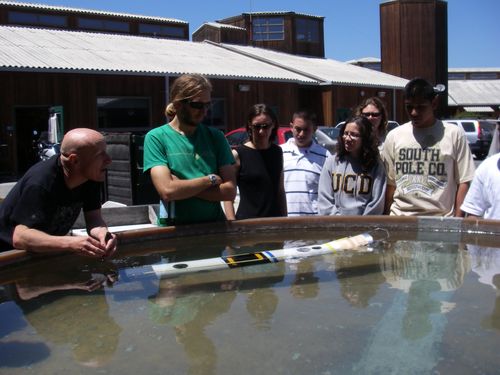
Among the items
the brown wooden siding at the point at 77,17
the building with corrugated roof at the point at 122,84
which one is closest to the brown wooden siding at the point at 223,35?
the brown wooden siding at the point at 77,17

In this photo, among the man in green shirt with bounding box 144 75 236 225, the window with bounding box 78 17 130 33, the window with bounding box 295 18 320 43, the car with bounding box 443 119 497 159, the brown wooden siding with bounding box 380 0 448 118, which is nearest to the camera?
the man in green shirt with bounding box 144 75 236 225

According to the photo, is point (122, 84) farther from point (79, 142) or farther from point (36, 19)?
point (79, 142)

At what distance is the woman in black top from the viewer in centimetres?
363

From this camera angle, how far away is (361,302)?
2.24 meters

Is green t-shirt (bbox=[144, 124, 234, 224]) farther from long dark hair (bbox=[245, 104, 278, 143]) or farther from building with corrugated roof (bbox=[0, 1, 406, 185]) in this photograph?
building with corrugated roof (bbox=[0, 1, 406, 185])

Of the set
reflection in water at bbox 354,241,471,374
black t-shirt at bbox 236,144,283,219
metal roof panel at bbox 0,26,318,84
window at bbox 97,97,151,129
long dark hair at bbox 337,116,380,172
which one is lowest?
reflection in water at bbox 354,241,471,374

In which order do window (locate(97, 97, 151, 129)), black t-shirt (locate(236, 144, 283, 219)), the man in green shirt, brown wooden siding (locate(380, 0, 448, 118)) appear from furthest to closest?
1. brown wooden siding (locate(380, 0, 448, 118))
2. window (locate(97, 97, 151, 129))
3. black t-shirt (locate(236, 144, 283, 219))
4. the man in green shirt

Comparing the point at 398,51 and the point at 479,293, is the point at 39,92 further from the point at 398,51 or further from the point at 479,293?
the point at 398,51

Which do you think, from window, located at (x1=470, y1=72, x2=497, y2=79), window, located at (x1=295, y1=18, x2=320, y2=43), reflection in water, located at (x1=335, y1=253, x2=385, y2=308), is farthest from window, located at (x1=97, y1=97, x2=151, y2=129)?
window, located at (x1=470, y1=72, x2=497, y2=79)

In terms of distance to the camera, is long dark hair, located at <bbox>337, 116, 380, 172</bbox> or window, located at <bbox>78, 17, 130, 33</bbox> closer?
long dark hair, located at <bbox>337, 116, 380, 172</bbox>

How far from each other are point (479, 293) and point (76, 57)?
16.8 meters

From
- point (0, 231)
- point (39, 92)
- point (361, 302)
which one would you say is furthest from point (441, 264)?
point (39, 92)

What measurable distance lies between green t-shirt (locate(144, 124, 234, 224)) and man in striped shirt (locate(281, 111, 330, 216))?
39.2 inches

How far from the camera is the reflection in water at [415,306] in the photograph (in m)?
1.71
